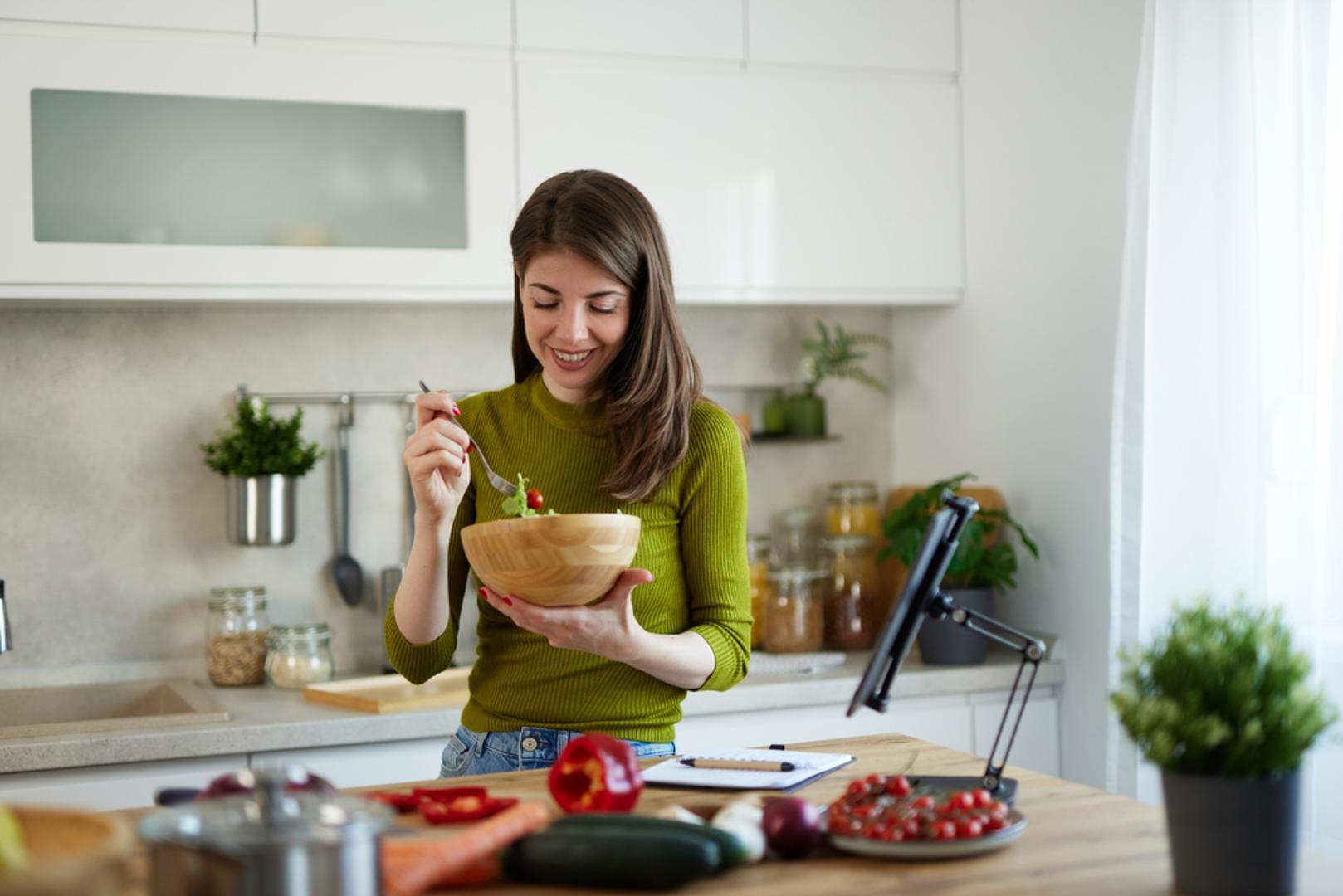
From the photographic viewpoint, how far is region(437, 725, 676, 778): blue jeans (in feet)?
5.52

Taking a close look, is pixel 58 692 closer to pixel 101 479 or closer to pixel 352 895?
pixel 101 479

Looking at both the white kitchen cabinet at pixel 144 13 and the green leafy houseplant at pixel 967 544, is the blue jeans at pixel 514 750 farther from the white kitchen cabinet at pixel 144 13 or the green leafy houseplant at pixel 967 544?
the white kitchen cabinet at pixel 144 13

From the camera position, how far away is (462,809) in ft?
4.19

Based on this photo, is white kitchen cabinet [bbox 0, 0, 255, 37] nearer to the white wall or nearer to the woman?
the woman

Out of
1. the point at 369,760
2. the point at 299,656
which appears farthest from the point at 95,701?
the point at 369,760

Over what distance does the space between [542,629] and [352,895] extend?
0.56 m

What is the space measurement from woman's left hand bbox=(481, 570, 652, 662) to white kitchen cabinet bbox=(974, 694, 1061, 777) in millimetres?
1457

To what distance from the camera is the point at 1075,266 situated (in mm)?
2736

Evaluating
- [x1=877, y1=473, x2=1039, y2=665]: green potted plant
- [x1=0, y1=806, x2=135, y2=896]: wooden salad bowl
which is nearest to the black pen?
[x1=0, y1=806, x2=135, y2=896]: wooden salad bowl

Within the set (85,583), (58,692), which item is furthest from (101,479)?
(58,692)

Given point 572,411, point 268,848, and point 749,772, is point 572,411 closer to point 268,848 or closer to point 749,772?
point 749,772

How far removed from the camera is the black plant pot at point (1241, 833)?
1.06 m

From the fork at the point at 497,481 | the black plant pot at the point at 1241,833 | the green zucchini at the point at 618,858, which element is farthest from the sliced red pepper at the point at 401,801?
the black plant pot at the point at 1241,833

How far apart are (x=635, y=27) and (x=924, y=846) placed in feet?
6.51
